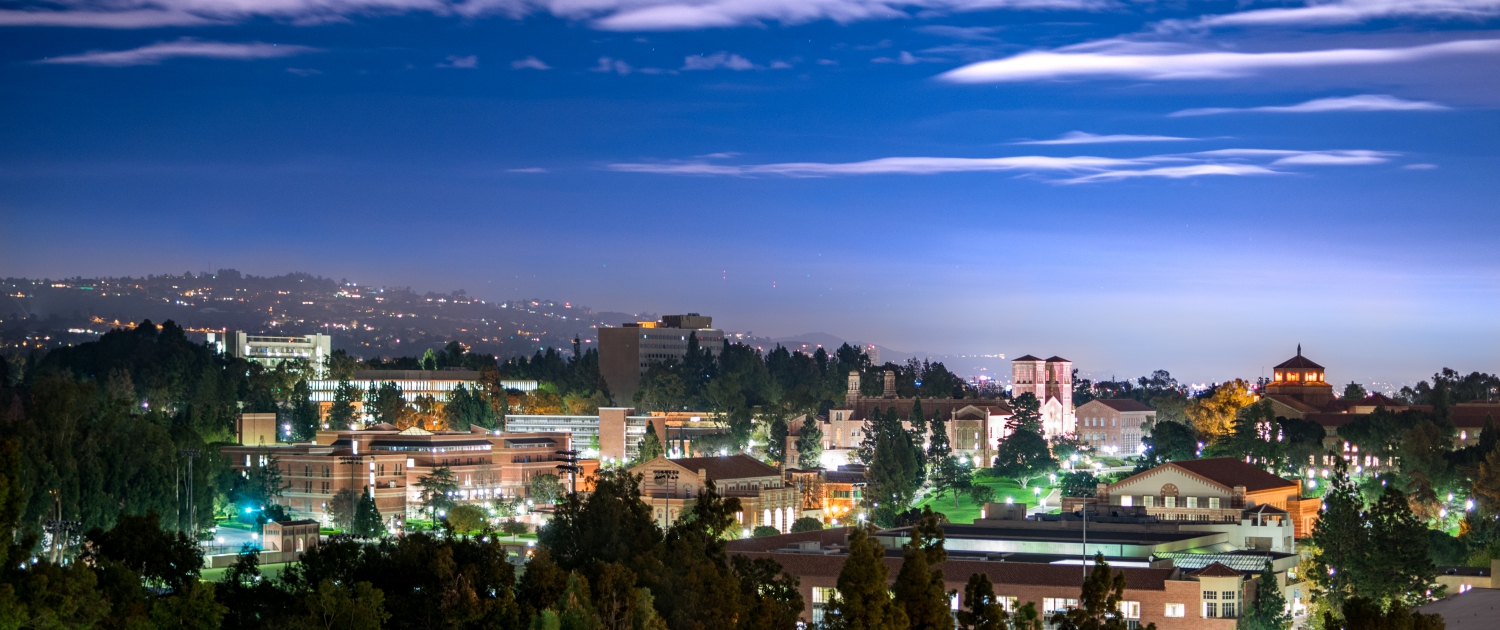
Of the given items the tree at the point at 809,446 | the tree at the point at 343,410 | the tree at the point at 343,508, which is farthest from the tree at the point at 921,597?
the tree at the point at 343,410

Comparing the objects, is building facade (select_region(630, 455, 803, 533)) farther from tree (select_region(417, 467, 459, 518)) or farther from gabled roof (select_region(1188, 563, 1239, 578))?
gabled roof (select_region(1188, 563, 1239, 578))

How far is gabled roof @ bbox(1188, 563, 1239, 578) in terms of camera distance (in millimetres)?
59750

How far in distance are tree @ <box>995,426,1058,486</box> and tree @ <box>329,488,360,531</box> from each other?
43.6 m

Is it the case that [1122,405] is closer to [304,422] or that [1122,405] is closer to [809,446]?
[809,446]

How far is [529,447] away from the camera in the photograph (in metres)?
113

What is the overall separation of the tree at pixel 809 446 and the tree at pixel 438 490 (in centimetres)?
3013

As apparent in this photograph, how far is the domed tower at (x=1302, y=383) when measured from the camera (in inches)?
5595

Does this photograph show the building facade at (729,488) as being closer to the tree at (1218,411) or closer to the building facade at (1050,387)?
the tree at (1218,411)

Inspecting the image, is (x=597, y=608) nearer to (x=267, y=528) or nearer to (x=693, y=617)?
(x=693, y=617)

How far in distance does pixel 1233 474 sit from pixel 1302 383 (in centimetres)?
6314

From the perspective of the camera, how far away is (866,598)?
3934cm

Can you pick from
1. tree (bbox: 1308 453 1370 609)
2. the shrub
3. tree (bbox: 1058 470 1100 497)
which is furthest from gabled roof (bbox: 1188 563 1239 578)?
the shrub

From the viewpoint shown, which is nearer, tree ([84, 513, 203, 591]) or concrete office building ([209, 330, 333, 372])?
tree ([84, 513, 203, 591])

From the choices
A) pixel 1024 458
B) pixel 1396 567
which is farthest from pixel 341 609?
pixel 1024 458
